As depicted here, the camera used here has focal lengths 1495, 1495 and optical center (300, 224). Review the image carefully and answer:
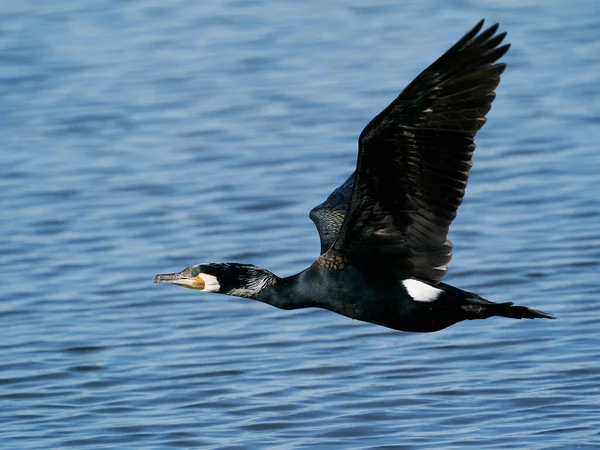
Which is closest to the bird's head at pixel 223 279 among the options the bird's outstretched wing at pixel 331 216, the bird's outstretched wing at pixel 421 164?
the bird's outstretched wing at pixel 421 164

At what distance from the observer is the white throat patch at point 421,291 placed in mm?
6969

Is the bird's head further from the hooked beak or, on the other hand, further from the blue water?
the blue water

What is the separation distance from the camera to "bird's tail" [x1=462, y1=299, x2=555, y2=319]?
22.1 feet

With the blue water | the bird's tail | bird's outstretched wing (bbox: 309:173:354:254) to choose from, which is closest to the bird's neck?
bird's outstretched wing (bbox: 309:173:354:254)

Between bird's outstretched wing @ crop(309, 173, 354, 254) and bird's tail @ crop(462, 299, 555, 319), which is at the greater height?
bird's outstretched wing @ crop(309, 173, 354, 254)

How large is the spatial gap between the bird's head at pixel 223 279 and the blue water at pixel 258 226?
0.95 meters

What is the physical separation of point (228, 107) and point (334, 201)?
6.01 m

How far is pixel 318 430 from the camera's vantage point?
7.92m

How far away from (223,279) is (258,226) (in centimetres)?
371

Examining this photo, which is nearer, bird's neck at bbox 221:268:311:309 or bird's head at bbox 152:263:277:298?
bird's neck at bbox 221:268:311:309

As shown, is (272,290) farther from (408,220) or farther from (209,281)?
(408,220)

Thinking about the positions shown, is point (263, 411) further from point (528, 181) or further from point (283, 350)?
point (528, 181)

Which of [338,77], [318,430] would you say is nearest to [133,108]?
[338,77]

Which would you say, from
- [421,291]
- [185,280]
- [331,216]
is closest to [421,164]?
[421,291]
